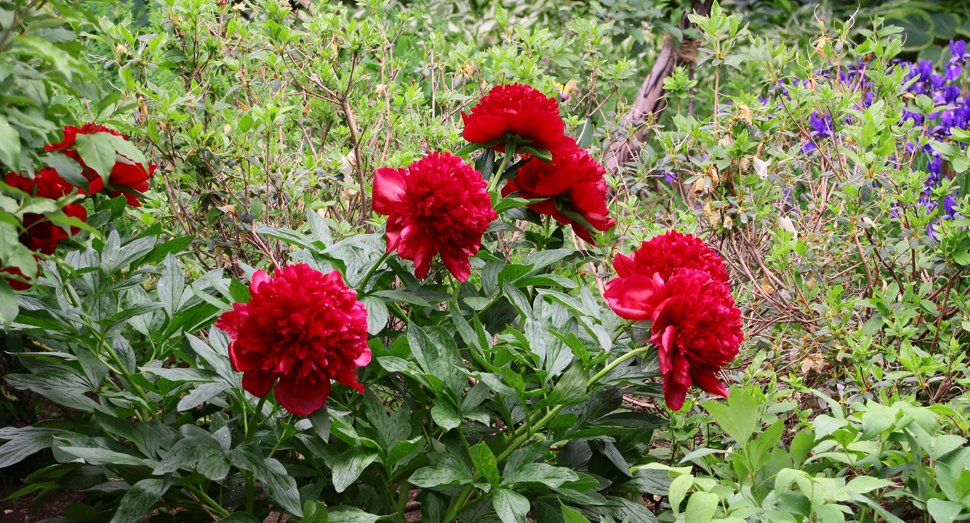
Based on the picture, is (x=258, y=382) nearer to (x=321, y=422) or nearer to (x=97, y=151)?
(x=321, y=422)

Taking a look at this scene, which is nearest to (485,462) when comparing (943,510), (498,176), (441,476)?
(441,476)

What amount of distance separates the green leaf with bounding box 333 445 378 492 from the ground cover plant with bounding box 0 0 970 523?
0.01 meters

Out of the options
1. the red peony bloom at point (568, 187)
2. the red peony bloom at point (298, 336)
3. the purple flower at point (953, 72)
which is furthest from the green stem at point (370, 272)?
the purple flower at point (953, 72)

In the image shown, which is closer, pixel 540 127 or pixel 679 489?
pixel 679 489

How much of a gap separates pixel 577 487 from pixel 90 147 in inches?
34.5

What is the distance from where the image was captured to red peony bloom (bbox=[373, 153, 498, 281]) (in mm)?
1057

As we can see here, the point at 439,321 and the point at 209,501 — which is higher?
the point at 439,321

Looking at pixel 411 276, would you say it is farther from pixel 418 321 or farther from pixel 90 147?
pixel 90 147

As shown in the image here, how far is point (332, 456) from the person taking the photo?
1160 millimetres

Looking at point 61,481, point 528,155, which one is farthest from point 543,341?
point 61,481

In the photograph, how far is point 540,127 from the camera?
4.06 feet

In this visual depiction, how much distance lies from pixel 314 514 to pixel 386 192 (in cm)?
51

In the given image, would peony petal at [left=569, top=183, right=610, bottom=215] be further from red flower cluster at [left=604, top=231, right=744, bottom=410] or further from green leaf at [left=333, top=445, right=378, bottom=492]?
green leaf at [left=333, top=445, right=378, bottom=492]

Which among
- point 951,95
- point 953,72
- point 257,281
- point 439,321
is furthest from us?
point 953,72
